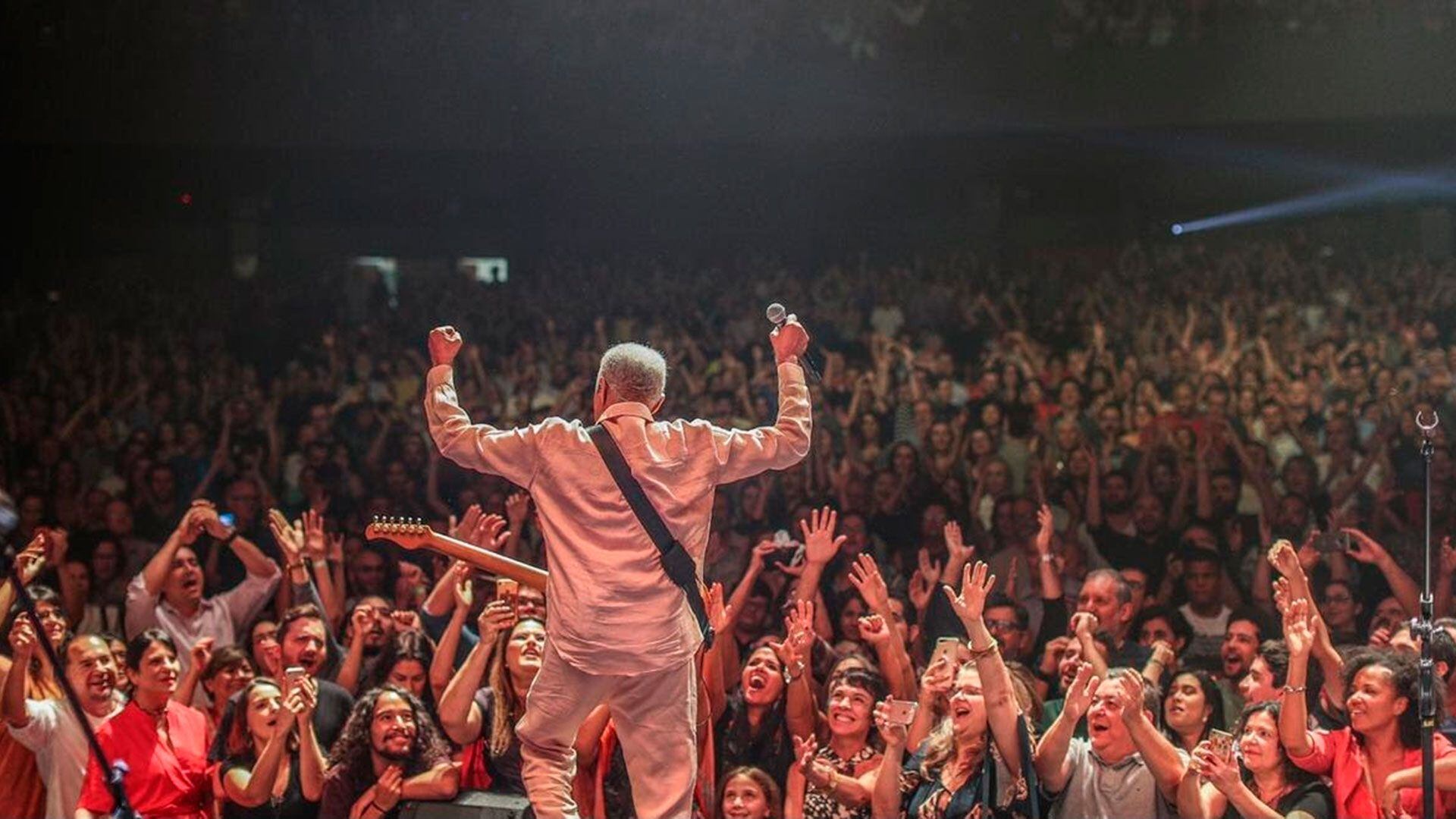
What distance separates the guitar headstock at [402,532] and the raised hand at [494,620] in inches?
20.8

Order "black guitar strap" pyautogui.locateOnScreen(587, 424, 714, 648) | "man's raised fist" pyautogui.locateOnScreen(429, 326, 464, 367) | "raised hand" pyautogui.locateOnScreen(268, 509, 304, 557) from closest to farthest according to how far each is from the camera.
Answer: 1. "black guitar strap" pyautogui.locateOnScreen(587, 424, 714, 648)
2. "man's raised fist" pyautogui.locateOnScreen(429, 326, 464, 367)
3. "raised hand" pyautogui.locateOnScreen(268, 509, 304, 557)

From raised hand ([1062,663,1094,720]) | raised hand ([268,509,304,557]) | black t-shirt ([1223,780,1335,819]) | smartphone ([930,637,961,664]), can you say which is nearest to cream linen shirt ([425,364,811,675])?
raised hand ([1062,663,1094,720])

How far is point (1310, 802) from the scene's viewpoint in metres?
4.42

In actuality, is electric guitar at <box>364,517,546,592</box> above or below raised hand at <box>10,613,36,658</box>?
above

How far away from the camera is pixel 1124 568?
690 cm

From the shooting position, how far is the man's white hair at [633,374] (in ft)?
12.8

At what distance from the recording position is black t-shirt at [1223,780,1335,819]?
4.40m

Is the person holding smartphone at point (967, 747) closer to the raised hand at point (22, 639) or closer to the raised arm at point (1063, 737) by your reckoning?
the raised arm at point (1063, 737)

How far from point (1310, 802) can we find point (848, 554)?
2661 mm

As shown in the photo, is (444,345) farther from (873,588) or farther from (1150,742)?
(1150,742)

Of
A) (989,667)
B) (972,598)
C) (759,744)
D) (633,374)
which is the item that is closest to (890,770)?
(989,667)

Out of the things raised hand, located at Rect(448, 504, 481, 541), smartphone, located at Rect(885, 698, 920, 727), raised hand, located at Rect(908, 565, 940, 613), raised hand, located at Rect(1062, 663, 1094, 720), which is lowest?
smartphone, located at Rect(885, 698, 920, 727)

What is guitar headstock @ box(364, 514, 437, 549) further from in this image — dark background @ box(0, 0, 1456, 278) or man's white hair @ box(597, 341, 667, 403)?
dark background @ box(0, 0, 1456, 278)

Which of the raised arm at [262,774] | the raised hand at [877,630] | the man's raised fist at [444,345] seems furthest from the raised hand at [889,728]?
the raised arm at [262,774]
